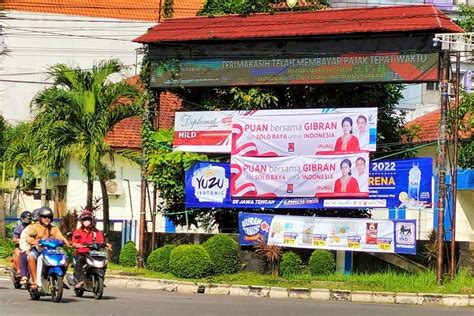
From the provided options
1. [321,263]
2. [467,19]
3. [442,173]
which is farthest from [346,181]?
[467,19]

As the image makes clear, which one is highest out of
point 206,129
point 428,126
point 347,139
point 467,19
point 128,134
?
point 467,19

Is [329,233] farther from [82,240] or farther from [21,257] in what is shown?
[21,257]

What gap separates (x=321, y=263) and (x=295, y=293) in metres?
2.47

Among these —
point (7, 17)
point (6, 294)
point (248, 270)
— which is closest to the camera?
point (6, 294)

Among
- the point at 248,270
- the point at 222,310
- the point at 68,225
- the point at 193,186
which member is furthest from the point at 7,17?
the point at 222,310

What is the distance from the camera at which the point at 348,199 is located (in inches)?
963

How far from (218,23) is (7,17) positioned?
2706 cm

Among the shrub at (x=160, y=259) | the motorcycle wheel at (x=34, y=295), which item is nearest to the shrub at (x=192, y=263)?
the shrub at (x=160, y=259)

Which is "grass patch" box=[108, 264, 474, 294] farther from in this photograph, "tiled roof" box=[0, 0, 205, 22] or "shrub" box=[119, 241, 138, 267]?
"tiled roof" box=[0, 0, 205, 22]

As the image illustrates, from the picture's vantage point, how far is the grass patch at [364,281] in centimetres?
2153

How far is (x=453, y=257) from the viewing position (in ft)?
72.7

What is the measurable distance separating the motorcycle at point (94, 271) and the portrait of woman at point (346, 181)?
9.13 meters

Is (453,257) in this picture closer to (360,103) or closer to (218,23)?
(360,103)

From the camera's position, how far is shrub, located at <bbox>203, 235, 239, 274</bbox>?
23.8 meters
